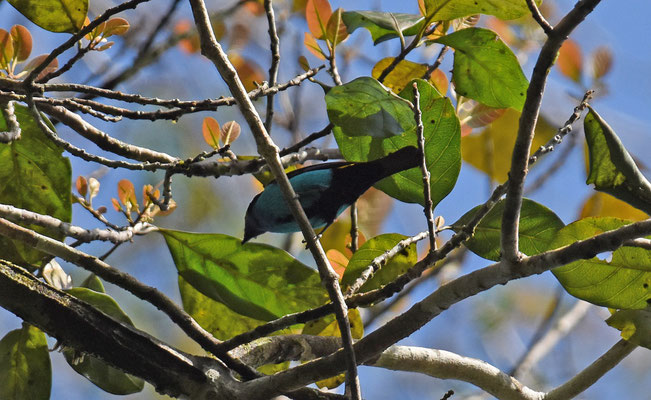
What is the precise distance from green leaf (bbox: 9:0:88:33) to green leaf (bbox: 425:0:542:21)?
1117mm

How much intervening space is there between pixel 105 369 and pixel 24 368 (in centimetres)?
28

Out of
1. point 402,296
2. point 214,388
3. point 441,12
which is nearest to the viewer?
point 214,388

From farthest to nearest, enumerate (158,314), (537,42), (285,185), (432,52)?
(158,314)
(432,52)
(537,42)
(285,185)

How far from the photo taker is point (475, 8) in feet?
6.76

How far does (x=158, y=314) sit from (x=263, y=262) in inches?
154

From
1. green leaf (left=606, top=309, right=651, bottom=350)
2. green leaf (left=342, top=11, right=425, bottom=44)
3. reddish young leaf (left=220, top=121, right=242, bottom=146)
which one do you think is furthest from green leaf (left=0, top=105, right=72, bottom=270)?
green leaf (left=606, top=309, right=651, bottom=350)

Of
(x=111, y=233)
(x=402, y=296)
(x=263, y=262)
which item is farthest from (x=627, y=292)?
(x=402, y=296)

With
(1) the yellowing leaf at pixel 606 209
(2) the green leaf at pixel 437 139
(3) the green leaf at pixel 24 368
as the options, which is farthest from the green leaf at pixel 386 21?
(3) the green leaf at pixel 24 368

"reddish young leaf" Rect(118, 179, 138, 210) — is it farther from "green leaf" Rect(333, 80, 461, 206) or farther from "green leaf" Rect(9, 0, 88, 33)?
"green leaf" Rect(333, 80, 461, 206)

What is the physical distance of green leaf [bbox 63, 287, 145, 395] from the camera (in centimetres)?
227

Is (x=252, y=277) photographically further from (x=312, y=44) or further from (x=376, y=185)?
(x=312, y=44)

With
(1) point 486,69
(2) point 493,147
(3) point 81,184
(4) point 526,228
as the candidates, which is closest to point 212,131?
(3) point 81,184

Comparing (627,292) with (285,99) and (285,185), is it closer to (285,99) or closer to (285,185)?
(285,185)

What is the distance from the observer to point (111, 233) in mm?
2158
